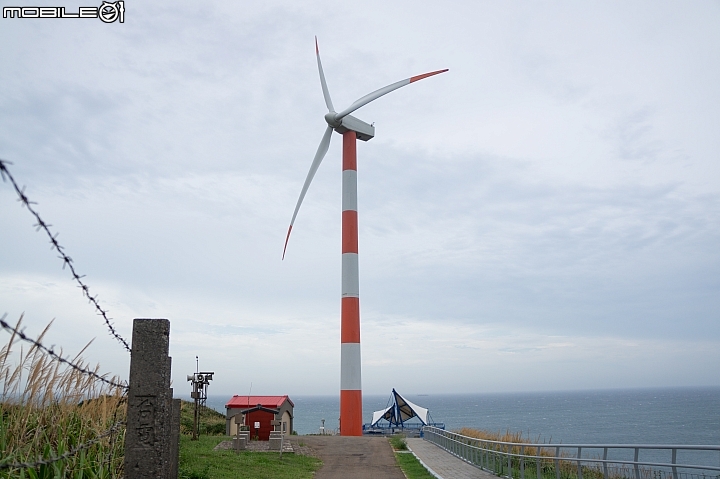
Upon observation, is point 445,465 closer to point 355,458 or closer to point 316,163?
point 355,458

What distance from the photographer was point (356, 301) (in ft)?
86.5

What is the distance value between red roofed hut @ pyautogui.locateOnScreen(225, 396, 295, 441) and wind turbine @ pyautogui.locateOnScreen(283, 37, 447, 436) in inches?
116

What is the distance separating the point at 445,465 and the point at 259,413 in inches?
420

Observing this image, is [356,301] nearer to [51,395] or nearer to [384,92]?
[384,92]

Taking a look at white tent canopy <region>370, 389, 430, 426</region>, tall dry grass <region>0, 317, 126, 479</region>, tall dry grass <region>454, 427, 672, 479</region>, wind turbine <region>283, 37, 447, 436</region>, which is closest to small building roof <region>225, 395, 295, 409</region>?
wind turbine <region>283, 37, 447, 436</region>

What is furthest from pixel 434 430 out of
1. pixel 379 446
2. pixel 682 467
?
pixel 682 467

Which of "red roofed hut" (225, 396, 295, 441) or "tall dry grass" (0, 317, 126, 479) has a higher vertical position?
"tall dry grass" (0, 317, 126, 479)

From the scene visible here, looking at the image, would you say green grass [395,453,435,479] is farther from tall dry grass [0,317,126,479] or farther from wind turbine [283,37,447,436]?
tall dry grass [0,317,126,479]

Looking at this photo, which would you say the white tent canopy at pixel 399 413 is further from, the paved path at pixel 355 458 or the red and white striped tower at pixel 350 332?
the paved path at pixel 355 458

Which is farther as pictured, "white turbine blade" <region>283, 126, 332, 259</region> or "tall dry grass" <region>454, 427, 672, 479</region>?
"white turbine blade" <region>283, 126, 332, 259</region>

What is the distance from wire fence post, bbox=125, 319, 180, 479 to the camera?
11.9 feet

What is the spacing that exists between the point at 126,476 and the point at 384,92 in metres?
26.9

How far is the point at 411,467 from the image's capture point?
16797 millimetres

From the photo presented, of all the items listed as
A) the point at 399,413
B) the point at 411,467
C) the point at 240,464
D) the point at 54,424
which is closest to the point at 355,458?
the point at 411,467
